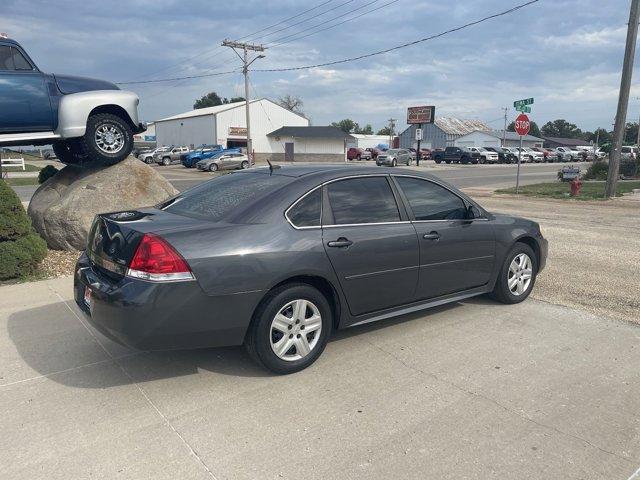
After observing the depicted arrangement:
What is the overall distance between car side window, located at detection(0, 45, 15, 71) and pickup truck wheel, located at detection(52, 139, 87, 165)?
4.43 ft

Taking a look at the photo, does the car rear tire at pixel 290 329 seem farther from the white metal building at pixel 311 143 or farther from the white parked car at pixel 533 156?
the white parked car at pixel 533 156

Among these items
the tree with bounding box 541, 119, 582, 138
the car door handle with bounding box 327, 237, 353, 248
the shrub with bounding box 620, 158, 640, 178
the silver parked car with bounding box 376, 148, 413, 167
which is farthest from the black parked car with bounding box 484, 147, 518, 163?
the tree with bounding box 541, 119, 582, 138

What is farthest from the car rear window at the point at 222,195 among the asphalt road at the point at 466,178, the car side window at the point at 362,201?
the asphalt road at the point at 466,178

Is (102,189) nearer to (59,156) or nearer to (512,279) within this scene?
(59,156)

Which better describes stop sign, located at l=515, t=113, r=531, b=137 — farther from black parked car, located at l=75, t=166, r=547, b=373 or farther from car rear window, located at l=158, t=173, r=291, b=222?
car rear window, located at l=158, t=173, r=291, b=222

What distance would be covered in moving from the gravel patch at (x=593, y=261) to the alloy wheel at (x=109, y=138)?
6.65 metres

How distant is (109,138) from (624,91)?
1581 centimetres

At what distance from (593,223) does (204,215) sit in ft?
33.4

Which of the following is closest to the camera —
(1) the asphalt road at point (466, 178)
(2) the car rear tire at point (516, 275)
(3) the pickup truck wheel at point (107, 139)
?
(2) the car rear tire at point (516, 275)

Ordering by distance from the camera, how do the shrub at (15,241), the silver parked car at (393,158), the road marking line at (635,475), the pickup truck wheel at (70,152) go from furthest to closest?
the silver parked car at (393,158) < the pickup truck wheel at (70,152) < the shrub at (15,241) < the road marking line at (635,475)

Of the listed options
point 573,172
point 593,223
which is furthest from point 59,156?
point 573,172

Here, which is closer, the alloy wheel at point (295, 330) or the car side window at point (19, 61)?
the alloy wheel at point (295, 330)

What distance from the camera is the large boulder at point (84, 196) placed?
726cm

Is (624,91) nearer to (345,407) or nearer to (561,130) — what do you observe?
(345,407)
